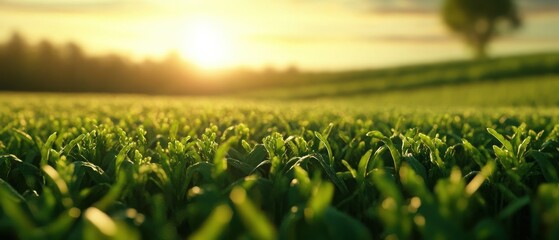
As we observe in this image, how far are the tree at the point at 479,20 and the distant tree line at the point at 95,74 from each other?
82.4 feet

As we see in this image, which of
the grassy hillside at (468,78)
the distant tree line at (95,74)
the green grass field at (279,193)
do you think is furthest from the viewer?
the distant tree line at (95,74)

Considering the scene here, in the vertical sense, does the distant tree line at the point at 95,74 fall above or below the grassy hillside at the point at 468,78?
above

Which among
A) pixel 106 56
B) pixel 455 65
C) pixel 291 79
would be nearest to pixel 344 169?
pixel 455 65

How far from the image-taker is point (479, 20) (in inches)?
3086

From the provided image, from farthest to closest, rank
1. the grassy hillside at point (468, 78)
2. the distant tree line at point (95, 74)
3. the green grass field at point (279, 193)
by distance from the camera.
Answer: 1. the distant tree line at point (95, 74)
2. the grassy hillside at point (468, 78)
3. the green grass field at point (279, 193)

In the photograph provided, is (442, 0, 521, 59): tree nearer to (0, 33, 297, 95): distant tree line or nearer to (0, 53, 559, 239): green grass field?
(0, 33, 297, 95): distant tree line

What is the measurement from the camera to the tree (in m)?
78.1

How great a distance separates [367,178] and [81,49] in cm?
8682

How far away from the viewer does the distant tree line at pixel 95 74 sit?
78000 mm

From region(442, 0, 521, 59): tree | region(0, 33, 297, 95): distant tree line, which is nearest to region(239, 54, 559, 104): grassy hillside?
region(442, 0, 521, 59): tree

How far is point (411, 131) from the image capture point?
3549 mm

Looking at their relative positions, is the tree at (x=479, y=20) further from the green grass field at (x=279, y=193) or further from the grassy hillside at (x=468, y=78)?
the green grass field at (x=279, y=193)

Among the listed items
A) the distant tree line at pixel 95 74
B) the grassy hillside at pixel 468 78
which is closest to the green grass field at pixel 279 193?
the grassy hillside at pixel 468 78

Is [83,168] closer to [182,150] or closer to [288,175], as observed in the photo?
[182,150]
